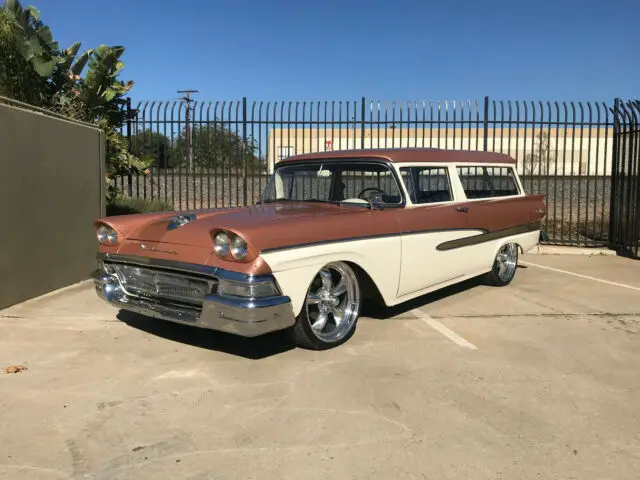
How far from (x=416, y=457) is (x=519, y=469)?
1.67 feet

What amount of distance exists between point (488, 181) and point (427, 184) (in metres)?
1.47

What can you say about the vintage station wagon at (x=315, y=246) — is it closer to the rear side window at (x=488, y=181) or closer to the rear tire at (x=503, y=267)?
the rear side window at (x=488, y=181)

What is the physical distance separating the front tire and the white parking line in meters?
0.92

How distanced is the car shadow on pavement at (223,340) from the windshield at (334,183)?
1442 mm

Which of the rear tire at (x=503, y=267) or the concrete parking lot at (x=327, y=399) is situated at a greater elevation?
the rear tire at (x=503, y=267)

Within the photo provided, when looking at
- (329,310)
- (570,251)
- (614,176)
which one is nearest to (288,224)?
(329,310)

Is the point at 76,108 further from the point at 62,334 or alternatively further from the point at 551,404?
the point at 551,404

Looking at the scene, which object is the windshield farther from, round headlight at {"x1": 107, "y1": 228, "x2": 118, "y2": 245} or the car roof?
round headlight at {"x1": 107, "y1": 228, "x2": 118, "y2": 245}

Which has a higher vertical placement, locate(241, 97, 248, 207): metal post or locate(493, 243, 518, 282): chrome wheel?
locate(241, 97, 248, 207): metal post

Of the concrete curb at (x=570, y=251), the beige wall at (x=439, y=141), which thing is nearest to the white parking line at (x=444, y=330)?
the beige wall at (x=439, y=141)

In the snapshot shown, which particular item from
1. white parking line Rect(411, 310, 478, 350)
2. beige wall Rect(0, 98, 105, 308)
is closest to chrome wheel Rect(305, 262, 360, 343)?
white parking line Rect(411, 310, 478, 350)

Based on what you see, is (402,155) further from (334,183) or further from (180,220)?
(180,220)

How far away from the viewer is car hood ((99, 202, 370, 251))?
3.96 m

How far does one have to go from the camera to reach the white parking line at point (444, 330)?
490 centimetres
